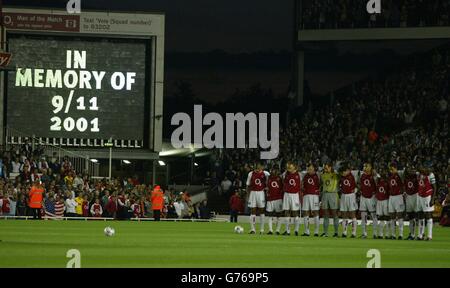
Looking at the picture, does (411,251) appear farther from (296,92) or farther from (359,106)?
(296,92)

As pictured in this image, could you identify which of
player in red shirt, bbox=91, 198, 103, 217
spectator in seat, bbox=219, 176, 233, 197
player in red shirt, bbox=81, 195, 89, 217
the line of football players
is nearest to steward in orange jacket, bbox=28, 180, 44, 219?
player in red shirt, bbox=81, 195, 89, 217

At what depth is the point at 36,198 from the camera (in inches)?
1604

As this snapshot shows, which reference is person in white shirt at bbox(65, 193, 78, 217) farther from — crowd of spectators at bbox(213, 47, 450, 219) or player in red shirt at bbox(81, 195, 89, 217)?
crowd of spectators at bbox(213, 47, 450, 219)

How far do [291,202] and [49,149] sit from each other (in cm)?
2193

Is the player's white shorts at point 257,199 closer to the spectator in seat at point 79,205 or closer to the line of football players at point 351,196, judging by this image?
the line of football players at point 351,196

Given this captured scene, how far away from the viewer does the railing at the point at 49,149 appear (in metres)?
47.3

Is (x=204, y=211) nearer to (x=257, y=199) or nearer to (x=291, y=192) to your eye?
(x=257, y=199)

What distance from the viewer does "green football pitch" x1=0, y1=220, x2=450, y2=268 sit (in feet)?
65.5

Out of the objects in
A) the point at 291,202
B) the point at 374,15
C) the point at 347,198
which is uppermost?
the point at 374,15

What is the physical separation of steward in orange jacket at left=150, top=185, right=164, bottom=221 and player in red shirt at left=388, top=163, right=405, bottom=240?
49.7 feet

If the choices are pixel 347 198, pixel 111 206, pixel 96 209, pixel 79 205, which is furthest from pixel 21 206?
pixel 347 198
